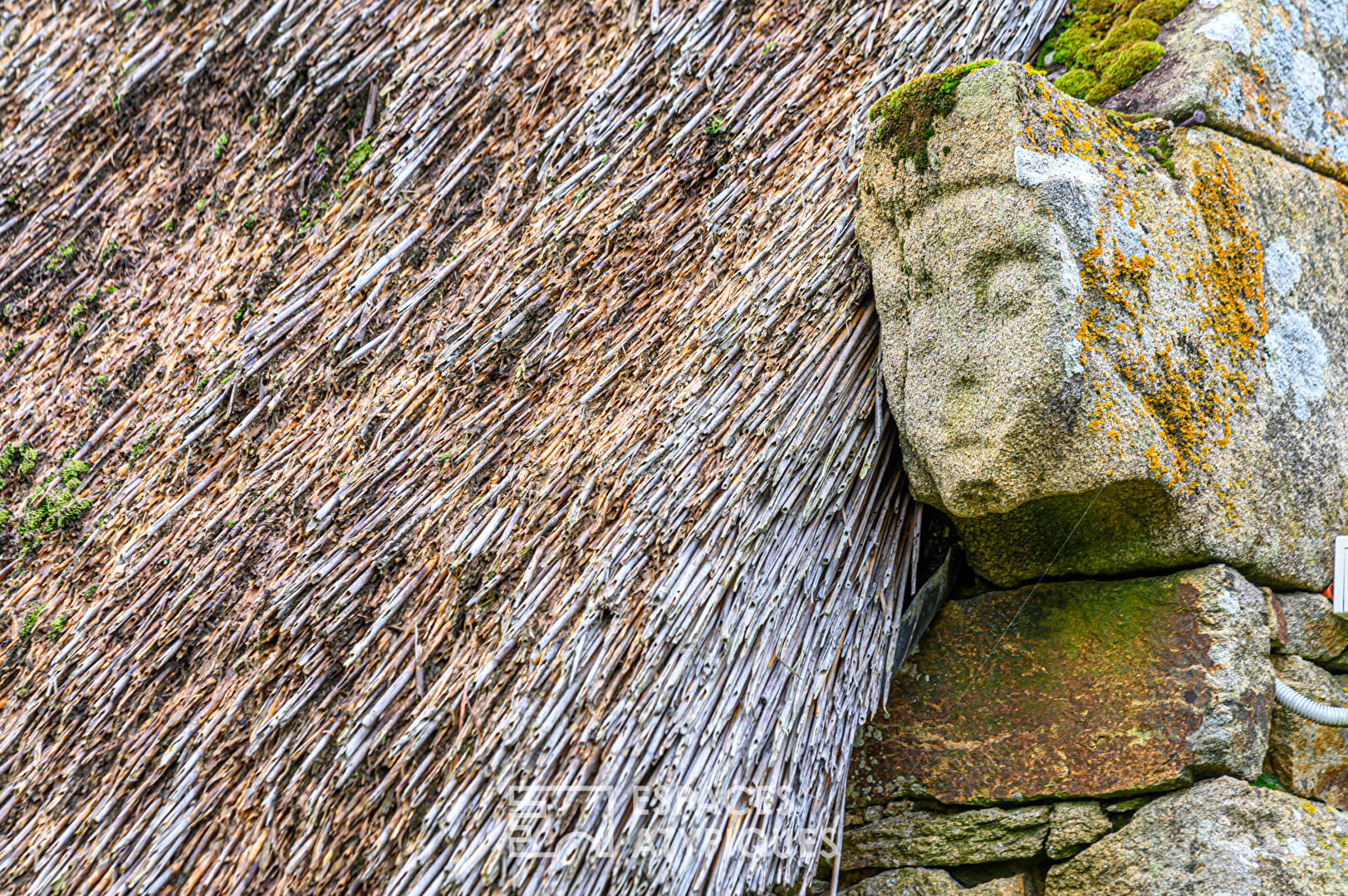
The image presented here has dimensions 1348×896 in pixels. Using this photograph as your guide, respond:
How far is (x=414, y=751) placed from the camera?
4.88 ft

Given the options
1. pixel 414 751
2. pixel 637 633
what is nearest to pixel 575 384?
pixel 637 633

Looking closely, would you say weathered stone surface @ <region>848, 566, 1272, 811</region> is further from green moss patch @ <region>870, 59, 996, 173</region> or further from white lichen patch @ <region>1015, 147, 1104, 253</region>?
green moss patch @ <region>870, 59, 996, 173</region>

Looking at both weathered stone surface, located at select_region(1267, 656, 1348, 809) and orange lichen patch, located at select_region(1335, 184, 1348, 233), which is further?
orange lichen patch, located at select_region(1335, 184, 1348, 233)

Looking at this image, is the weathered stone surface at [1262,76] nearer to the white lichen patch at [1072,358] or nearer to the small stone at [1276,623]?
the white lichen patch at [1072,358]

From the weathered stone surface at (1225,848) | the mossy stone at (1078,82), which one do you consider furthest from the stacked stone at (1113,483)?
the mossy stone at (1078,82)

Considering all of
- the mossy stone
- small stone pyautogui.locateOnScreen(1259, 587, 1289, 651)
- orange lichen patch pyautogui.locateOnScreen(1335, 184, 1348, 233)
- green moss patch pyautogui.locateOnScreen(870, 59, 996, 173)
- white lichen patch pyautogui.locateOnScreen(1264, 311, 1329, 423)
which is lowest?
small stone pyautogui.locateOnScreen(1259, 587, 1289, 651)

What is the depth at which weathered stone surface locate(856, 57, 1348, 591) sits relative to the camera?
157cm

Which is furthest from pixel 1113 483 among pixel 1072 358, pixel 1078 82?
pixel 1078 82

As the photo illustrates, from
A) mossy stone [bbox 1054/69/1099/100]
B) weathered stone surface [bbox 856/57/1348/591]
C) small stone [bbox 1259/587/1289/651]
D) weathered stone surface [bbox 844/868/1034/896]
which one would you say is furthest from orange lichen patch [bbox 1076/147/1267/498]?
weathered stone surface [bbox 844/868/1034/896]

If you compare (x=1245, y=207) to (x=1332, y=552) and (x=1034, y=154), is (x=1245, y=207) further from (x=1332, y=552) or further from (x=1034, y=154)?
(x=1332, y=552)

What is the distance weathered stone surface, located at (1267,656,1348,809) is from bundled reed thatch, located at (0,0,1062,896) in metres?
0.74

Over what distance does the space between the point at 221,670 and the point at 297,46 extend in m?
1.62

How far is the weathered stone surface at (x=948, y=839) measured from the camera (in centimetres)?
177

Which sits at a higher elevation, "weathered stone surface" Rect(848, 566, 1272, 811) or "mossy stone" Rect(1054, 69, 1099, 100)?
"mossy stone" Rect(1054, 69, 1099, 100)
